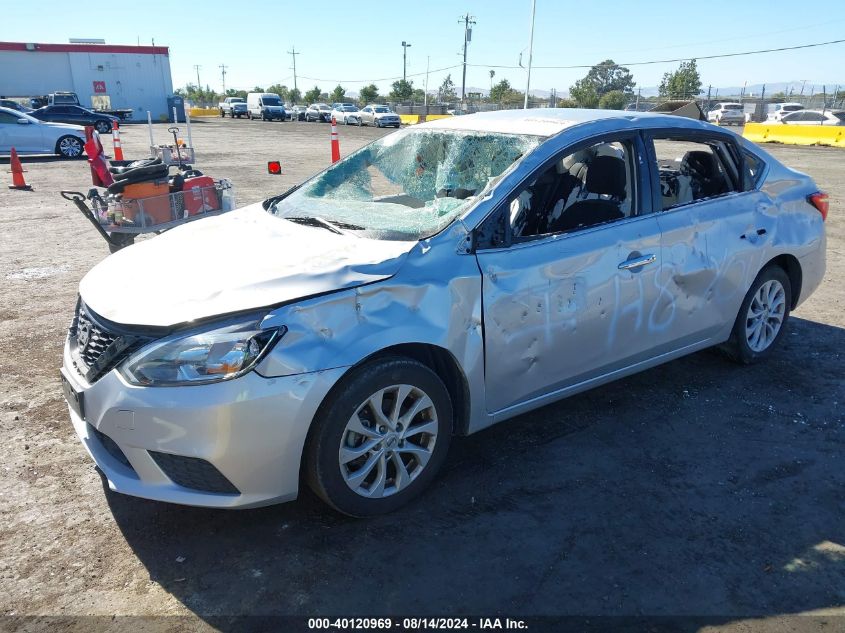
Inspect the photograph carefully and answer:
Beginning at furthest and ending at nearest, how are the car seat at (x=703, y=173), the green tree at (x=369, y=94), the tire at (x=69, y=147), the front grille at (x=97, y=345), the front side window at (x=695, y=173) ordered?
the green tree at (x=369, y=94) < the tire at (x=69, y=147) < the car seat at (x=703, y=173) < the front side window at (x=695, y=173) < the front grille at (x=97, y=345)

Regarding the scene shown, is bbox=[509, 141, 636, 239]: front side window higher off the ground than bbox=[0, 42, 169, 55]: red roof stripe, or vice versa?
bbox=[0, 42, 169, 55]: red roof stripe

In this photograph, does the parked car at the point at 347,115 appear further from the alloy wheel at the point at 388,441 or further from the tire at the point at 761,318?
the alloy wheel at the point at 388,441

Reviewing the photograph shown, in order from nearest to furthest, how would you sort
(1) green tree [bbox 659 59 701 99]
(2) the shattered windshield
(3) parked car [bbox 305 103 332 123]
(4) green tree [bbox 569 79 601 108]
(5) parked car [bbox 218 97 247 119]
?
(2) the shattered windshield, (3) parked car [bbox 305 103 332 123], (5) parked car [bbox 218 97 247 119], (4) green tree [bbox 569 79 601 108], (1) green tree [bbox 659 59 701 99]

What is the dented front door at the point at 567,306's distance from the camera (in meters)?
3.13

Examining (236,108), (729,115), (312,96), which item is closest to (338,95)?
(312,96)

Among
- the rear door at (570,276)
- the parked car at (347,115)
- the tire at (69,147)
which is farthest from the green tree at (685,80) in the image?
the rear door at (570,276)

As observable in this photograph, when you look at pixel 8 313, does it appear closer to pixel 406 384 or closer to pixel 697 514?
pixel 406 384

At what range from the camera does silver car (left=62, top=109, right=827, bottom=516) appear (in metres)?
2.58

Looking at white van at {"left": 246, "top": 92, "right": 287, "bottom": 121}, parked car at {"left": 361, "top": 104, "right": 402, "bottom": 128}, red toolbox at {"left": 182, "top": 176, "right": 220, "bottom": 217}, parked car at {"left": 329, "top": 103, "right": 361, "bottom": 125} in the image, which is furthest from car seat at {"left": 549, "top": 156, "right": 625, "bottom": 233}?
white van at {"left": 246, "top": 92, "right": 287, "bottom": 121}

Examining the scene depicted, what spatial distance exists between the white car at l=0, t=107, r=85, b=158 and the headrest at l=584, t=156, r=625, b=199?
756 inches

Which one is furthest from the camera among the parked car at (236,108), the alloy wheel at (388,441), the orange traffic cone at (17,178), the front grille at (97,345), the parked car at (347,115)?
the parked car at (236,108)

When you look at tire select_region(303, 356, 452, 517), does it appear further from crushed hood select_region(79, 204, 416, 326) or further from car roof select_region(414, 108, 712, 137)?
car roof select_region(414, 108, 712, 137)

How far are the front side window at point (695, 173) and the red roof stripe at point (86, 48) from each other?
6187 centimetres

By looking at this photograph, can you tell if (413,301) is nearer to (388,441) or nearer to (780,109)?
(388,441)
